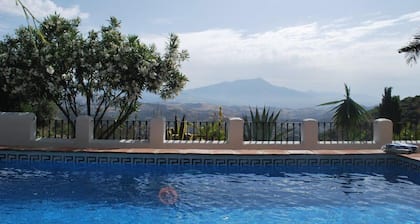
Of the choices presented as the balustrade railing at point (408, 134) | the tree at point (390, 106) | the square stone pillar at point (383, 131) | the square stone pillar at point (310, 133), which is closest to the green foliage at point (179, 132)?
the square stone pillar at point (310, 133)

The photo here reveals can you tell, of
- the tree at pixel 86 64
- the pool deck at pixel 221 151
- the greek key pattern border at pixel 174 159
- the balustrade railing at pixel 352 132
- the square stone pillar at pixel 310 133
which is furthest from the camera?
the balustrade railing at pixel 352 132

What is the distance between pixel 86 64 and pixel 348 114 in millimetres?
9133

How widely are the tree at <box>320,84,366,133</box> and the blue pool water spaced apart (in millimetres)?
3627

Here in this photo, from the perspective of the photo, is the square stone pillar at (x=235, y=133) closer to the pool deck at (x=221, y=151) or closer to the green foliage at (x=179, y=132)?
the pool deck at (x=221, y=151)

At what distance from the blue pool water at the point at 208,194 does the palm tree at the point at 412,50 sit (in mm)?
9016

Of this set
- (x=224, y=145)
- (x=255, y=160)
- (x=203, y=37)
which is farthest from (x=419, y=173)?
(x=203, y=37)

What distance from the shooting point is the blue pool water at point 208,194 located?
6520mm

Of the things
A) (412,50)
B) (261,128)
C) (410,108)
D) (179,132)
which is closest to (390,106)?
(410,108)

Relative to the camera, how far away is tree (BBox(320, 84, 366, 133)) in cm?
1480

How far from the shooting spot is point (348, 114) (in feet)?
48.5

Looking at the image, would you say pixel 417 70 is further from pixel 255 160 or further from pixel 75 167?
pixel 75 167

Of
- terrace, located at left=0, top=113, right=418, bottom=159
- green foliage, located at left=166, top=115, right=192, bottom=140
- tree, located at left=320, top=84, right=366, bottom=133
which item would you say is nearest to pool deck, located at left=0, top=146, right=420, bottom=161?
terrace, located at left=0, top=113, right=418, bottom=159

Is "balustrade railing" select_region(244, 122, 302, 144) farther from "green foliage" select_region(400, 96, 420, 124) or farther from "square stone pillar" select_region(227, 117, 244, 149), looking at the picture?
"green foliage" select_region(400, 96, 420, 124)

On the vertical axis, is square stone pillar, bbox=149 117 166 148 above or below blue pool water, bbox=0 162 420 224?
above
